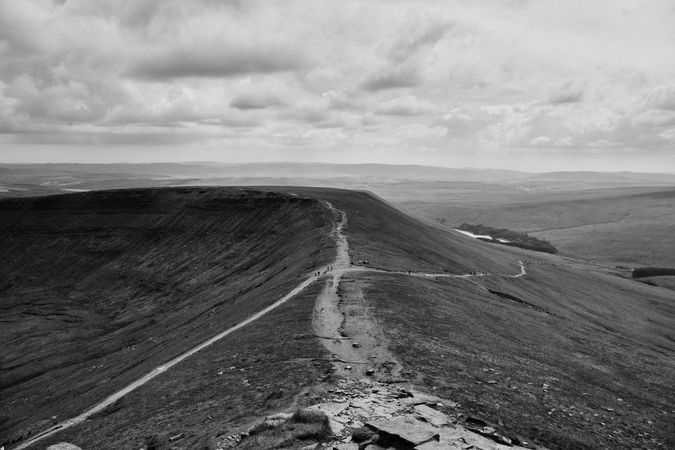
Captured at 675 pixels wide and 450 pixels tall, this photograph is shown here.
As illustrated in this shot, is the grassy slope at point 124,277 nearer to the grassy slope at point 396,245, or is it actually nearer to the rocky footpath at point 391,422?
the grassy slope at point 396,245

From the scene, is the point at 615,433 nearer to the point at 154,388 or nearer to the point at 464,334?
the point at 464,334

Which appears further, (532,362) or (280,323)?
(280,323)

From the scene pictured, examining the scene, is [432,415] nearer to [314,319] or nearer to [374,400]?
[374,400]

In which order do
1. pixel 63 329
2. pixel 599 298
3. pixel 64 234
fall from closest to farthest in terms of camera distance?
pixel 63 329
pixel 599 298
pixel 64 234

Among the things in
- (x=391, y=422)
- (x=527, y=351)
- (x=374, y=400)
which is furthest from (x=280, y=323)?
(x=527, y=351)

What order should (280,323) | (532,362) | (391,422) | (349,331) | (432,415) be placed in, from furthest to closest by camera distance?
(280,323) → (532,362) → (349,331) → (432,415) → (391,422)

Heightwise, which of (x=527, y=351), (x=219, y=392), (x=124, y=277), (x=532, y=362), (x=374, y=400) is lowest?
Answer: (x=124, y=277)

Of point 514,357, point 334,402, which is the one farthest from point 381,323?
point 334,402
